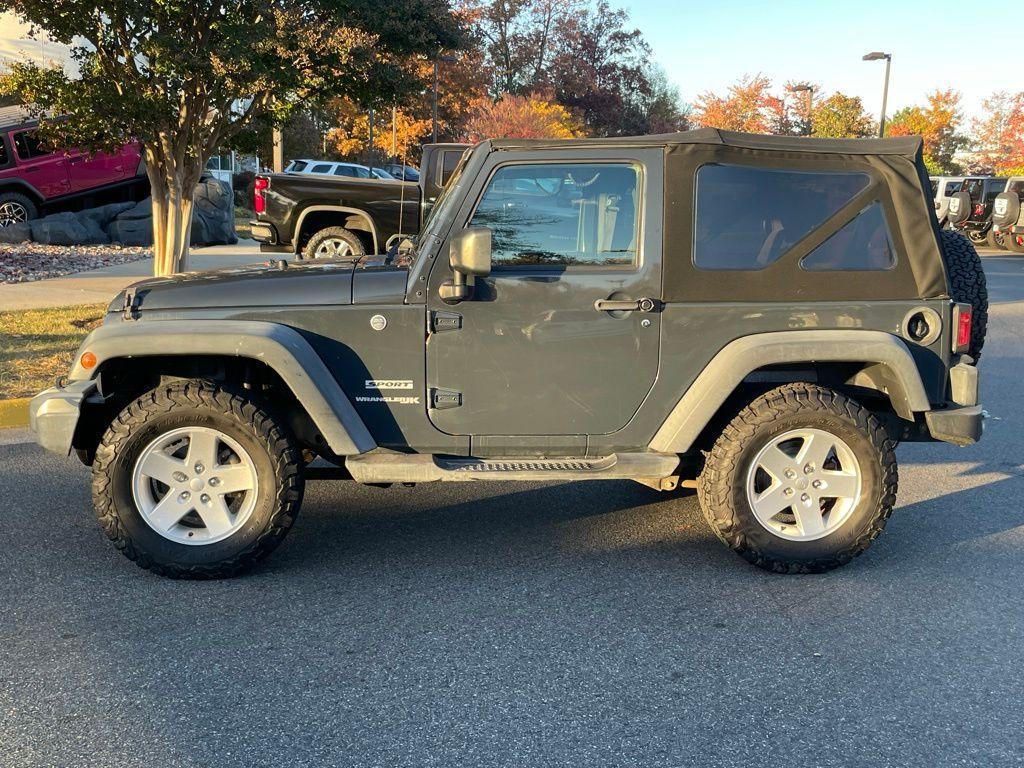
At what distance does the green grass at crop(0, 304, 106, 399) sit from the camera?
7.53 meters

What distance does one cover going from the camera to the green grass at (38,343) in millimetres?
7527

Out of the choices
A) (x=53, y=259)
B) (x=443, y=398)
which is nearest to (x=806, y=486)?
(x=443, y=398)

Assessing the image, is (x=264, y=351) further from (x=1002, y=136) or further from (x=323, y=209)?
(x=1002, y=136)

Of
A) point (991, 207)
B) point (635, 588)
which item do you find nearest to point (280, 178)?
point (635, 588)

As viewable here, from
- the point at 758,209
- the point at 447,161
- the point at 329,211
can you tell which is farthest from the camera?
the point at 329,211

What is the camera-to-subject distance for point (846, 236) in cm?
446

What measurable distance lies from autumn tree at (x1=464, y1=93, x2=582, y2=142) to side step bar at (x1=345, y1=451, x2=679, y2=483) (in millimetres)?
37946

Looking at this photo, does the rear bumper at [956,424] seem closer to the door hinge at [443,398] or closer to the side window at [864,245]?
the side window at [864,245]

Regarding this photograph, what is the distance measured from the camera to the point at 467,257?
4051 mm

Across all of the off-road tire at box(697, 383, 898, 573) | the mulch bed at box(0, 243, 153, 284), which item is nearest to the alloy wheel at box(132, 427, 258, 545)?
the off-road tire at box(697, 383, 898, 573)

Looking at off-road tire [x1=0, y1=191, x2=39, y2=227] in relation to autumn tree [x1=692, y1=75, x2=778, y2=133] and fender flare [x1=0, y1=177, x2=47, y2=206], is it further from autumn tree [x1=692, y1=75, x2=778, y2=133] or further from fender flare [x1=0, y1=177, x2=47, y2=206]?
autumn tree [x1=692, y1=75, x2=778, y2=133]

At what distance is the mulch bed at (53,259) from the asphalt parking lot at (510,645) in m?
10.8

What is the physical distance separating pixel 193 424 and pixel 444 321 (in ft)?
3.82

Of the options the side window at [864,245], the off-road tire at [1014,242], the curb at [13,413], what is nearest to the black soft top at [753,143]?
the side window at [864,245]
